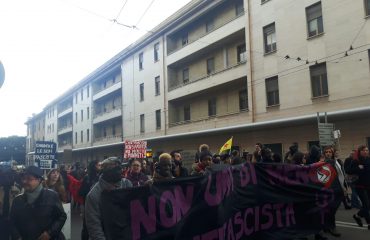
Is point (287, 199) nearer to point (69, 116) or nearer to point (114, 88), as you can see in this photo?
point (114, 88)

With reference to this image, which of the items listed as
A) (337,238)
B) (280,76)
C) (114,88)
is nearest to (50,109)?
(114,88)

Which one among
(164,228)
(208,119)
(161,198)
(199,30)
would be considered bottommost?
(164,228)

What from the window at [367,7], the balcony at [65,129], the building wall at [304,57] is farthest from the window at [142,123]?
the balcony at [65,129]

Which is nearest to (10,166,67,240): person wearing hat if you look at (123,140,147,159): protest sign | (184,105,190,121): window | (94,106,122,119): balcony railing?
(123,140,147,159): protest sign

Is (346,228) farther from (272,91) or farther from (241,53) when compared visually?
(241,53)

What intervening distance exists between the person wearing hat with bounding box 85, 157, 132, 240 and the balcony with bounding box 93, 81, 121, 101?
39718 millimetres

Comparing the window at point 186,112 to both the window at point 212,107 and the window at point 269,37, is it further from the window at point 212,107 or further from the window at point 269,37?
the window at point 269,37

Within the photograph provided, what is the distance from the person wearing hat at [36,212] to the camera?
4473mm

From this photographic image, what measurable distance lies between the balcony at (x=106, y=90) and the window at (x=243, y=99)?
2098 cm

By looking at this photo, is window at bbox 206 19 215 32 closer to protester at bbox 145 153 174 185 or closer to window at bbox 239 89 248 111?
window at bbox 239 89 248 111

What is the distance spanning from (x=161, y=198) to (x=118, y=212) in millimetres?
667

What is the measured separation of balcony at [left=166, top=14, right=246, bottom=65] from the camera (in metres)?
24.7

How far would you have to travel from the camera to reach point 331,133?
14844 millimetres

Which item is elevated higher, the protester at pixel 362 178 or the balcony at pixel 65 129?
the balcony at pixel 65 129
